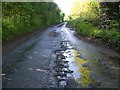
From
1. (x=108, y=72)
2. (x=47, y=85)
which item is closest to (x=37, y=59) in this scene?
(x=108, y=72)

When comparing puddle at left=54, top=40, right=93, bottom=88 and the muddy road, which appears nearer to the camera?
the muddy road

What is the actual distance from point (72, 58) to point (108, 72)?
3.99 m

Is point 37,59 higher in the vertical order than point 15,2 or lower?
lower

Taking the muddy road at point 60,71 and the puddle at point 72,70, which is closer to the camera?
the muddy road at point 60,71

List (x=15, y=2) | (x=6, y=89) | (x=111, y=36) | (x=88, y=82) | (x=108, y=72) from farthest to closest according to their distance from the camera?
(x=15, y=2), (x=111, y=36), (x=108, y=72), (x=88, y=82), (x=6, y=89)

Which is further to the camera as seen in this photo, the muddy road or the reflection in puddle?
the reflection in puddle

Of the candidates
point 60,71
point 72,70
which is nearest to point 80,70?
point 72,70

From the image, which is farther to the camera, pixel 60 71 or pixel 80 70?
pixel 80 70

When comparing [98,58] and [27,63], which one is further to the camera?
[98,58]

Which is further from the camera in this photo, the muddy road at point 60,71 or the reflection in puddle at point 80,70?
the reflection in puddle at point 80,70

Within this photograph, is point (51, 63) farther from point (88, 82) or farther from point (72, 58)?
point (88, 82)

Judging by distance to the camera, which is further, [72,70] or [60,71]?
[72,70]

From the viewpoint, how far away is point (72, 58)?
15047 mm

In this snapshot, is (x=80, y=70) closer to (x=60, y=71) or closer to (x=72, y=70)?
(x=72, y=70)
